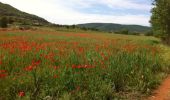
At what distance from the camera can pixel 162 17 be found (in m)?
39.2

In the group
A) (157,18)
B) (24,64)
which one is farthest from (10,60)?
(157,18)

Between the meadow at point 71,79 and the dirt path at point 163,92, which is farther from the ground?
the meadow at point 71,79

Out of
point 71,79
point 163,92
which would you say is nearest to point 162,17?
point 163,92

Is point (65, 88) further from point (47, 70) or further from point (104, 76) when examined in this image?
point (104, 76)

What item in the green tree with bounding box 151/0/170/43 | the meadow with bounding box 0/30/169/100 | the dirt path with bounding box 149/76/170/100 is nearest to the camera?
the meadow with bounding box 0/30/169/100

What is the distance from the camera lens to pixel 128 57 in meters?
12.1

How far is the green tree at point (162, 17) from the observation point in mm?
38750

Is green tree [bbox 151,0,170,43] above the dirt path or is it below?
above

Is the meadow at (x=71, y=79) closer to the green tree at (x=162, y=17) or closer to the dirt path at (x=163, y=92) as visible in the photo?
the dirt path at (x=163, y=92)

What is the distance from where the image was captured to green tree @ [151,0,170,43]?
1526 inches

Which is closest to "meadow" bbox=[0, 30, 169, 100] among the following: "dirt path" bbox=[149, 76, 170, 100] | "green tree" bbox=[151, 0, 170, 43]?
"dirt path" bbox=[149, 76, 170, 100]

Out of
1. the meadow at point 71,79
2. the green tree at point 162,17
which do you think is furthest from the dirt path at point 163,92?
the green tree at point 162,17

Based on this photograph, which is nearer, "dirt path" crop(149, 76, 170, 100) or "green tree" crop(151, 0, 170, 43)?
"dirt path" crop(149, 76, 170, 100)

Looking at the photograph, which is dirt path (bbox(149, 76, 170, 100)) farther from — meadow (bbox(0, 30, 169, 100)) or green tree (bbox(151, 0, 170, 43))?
green tree (bbox(151, 0, 170, 43))
